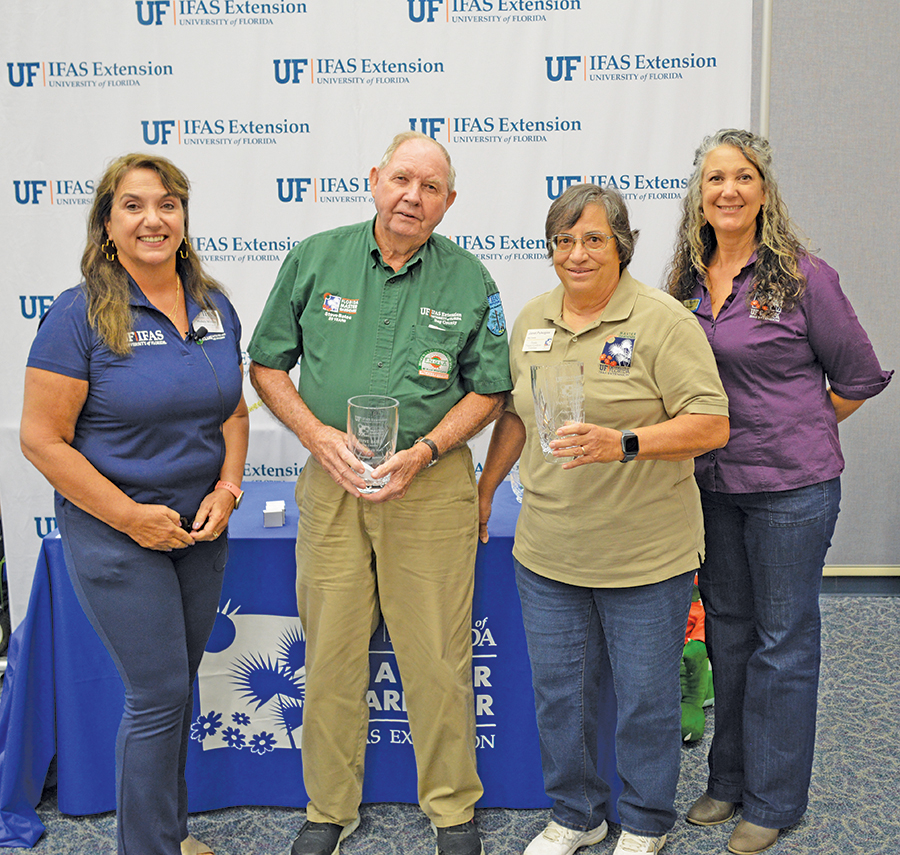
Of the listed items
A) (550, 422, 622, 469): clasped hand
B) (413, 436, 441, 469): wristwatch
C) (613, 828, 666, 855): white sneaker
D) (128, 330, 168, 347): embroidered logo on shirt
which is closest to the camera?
(550, 422, 622, 469): clasped hand

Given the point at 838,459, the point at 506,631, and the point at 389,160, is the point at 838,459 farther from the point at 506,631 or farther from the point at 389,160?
the point at 389,160

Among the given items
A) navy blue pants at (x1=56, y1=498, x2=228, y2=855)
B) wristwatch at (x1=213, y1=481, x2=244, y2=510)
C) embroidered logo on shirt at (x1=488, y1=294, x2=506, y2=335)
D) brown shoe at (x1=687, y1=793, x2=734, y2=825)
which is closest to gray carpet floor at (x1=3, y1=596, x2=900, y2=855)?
brown shoe at (x1=687, y1=793, x2=734, y2=825)

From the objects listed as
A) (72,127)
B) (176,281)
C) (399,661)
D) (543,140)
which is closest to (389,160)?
(176,281)

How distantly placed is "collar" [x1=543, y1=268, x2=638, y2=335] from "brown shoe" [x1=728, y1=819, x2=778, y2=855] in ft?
4.86

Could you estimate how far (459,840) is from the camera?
214cm

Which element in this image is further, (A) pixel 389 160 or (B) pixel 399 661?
(B) pixel 399 661

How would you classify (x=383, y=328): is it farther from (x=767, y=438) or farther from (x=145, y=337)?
(x=767, y=438)

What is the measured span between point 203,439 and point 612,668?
117cm

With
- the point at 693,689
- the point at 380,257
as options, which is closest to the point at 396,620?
the point at 380,257

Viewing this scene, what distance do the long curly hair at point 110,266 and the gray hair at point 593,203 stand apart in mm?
866

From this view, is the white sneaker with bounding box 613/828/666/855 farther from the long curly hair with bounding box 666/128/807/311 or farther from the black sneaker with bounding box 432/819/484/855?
the long curly hair with bounding box 666/128/807/311

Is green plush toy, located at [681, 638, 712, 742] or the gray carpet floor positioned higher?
green plush toy, located at [681, 638, 712, 742]

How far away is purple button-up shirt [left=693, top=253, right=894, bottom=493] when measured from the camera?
1968 mm

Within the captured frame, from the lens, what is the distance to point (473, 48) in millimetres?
3287
